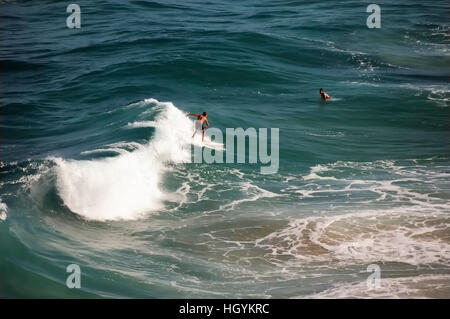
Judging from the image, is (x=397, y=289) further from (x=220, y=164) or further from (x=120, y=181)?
(x=220, y=164)

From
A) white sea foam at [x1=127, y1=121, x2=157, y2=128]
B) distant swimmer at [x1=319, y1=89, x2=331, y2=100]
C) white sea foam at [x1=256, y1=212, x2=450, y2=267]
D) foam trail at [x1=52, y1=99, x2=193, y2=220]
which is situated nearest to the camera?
white sea foam at [x1=256, y1=212, x2=450, y2=267]

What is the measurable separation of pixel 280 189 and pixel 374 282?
20.1 feet

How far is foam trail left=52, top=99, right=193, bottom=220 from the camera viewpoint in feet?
50.0

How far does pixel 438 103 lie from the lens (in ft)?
85.8

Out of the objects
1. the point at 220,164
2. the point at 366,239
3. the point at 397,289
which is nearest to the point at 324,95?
the point at 220,164

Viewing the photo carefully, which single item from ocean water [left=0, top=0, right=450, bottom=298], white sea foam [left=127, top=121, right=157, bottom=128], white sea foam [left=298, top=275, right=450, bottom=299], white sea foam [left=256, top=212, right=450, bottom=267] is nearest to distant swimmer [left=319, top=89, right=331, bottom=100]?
ocean water [left=0, top=0, right=450, bottom=298]

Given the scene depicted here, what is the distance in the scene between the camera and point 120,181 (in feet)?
54.7

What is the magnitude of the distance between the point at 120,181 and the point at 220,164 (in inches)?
151

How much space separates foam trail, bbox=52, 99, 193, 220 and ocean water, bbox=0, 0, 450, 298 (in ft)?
0.18

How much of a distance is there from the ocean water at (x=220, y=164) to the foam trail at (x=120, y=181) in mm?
53

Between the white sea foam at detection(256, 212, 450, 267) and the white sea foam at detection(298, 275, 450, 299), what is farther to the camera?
the white sea foam at detection(256, 212, 450, 267)

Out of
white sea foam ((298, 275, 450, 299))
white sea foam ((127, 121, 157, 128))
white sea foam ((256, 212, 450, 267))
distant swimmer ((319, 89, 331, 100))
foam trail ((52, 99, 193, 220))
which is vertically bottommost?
white sea foam ((298, 275, 450, 299))

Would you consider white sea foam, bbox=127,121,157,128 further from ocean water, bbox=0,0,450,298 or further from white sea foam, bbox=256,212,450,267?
white sea foam, bbox=256,212,450,267

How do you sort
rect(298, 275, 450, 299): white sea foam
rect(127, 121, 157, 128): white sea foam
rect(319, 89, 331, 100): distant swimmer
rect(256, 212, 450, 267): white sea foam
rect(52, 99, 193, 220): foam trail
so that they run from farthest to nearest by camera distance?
rect(319, 89, 331, 100): distant swimmer
rect(127, 121, 157, 128): white sea foam
rect(52, 99, 193, 220): foam trail
rect(256, 212, 450, 267): white sea foam
rect(298, 275, 450, 299): white sea foam
